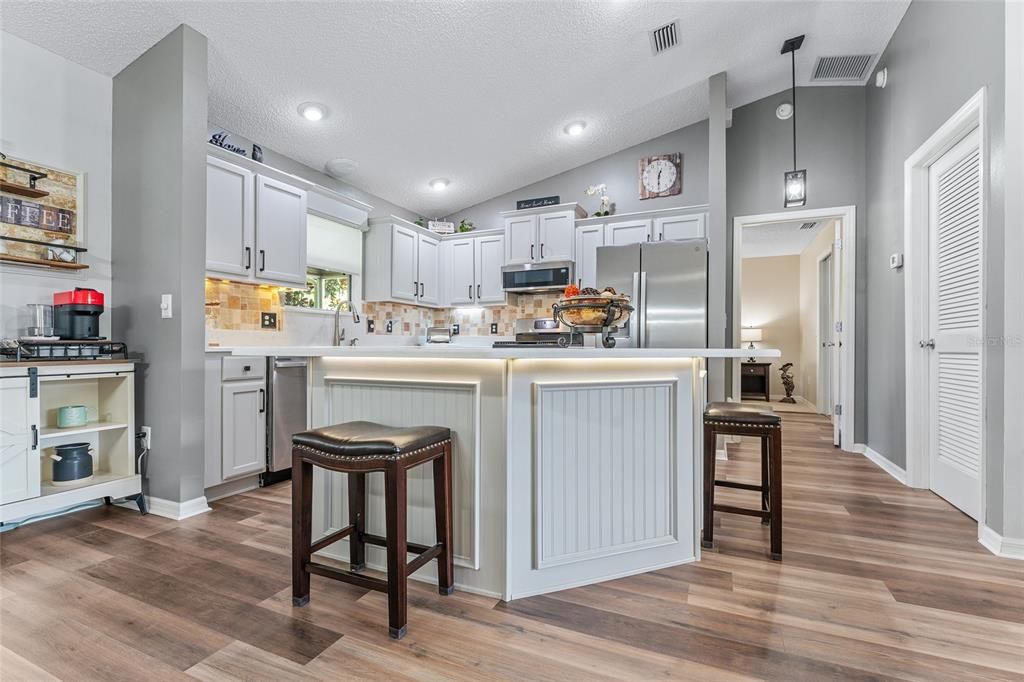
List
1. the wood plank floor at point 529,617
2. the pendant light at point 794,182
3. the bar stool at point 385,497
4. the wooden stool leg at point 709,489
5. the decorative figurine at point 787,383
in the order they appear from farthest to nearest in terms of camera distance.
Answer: the decorative figurine at point 787,383 → the pendant light at point 794,182 → the wooden stool leg at point 709,489 → the bar stool at point 385,497 → the wood plank floor at point 529,617

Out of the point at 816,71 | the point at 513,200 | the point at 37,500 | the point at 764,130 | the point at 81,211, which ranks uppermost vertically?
the point at 816,71

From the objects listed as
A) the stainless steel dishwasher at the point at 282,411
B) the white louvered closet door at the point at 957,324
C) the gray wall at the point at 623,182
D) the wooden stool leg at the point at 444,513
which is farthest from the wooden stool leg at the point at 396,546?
the gray wall at the point at 623,182

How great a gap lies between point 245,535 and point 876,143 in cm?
534

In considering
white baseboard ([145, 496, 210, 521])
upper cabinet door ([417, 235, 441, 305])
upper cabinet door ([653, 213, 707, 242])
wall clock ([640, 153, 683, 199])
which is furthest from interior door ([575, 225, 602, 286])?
white baseboard ([145, 496, 210, 521])

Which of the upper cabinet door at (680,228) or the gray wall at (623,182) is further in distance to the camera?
the gray wall at (623,182)

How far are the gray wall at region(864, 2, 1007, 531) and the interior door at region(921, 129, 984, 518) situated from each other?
8.3 inches

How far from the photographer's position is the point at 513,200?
562 cm

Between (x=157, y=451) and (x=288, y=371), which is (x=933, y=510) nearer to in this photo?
(x=288, y=371)

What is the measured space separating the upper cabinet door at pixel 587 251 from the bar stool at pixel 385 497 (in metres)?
3.40

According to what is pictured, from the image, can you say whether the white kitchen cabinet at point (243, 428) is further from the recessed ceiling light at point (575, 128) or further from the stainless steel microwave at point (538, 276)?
the recessed ceiling light at point (575, 128)

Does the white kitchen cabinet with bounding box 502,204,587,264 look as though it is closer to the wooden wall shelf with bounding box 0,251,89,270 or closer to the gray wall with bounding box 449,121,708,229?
the gray wall with bounding box 449,121,708,229

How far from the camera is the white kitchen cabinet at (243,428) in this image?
9.66ft

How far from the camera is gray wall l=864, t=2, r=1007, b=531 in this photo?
2.30 m

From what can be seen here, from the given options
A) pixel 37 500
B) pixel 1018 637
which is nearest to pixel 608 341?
pixel 1018 637
